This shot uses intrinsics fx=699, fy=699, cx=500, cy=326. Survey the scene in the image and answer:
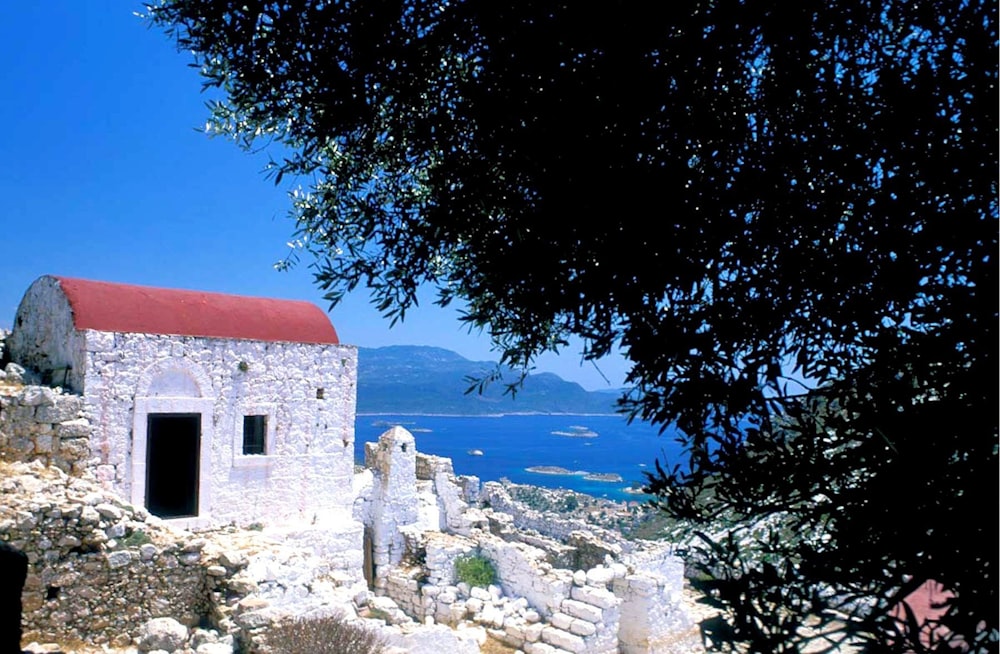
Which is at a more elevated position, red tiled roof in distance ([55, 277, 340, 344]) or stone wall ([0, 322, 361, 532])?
red tiled roof in distance ([55, 277, 340, 344])

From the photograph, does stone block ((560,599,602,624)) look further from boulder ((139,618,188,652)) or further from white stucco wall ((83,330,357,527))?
boulder ((139,618,188,652))

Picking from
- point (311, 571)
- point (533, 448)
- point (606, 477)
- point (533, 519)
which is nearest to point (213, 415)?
point (311, 571)

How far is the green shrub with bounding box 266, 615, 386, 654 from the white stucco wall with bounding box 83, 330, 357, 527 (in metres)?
5.30

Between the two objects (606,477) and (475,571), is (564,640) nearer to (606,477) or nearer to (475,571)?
(475,571)

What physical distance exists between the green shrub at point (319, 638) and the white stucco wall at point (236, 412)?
209 inches

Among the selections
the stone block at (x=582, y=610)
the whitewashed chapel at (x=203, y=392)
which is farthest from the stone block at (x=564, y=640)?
the whitewashed chapel at (x=203, y=392)

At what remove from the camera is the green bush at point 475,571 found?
16562 mm

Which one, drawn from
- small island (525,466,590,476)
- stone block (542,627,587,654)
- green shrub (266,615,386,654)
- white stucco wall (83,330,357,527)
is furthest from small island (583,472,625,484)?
green shrub (266,615,386,654)

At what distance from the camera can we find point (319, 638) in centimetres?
905

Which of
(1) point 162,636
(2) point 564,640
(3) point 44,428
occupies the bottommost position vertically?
(2) point 564,640

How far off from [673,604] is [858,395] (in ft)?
46.5

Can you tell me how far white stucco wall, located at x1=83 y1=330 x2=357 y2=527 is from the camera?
12727mm

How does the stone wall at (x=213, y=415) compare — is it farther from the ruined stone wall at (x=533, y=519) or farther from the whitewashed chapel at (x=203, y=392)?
the ruined stone wall at (x=533, y=519)

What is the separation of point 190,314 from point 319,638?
8155 mm
